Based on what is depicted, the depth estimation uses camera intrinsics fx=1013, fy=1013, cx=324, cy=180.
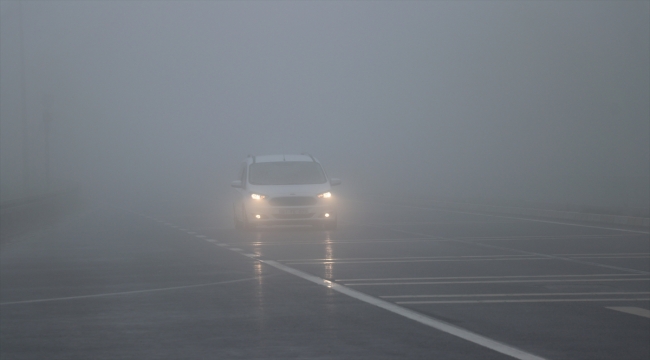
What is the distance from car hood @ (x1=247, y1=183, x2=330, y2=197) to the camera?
933 inches

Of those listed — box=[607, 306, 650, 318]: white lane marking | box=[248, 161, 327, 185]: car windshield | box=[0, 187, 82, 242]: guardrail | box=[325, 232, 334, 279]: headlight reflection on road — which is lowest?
box=[607, 306, 650, 318]: white lane marking

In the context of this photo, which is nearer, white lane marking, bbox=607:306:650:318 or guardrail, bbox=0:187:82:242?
white lane marking, bbox=607:306:650:318

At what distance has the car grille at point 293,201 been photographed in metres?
23.6

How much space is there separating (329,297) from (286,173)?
14328mm

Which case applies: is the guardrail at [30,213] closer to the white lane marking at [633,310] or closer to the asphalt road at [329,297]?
the asphalt road at [329,297]

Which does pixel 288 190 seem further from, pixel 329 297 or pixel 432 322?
pixel 432 322

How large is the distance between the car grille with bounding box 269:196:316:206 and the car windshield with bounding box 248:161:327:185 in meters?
0.96

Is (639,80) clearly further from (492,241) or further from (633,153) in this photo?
(492,241)

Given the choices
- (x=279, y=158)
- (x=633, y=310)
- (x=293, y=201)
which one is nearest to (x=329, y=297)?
(x=633, y=310)

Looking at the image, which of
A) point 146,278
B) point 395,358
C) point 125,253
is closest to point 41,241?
point 125,253

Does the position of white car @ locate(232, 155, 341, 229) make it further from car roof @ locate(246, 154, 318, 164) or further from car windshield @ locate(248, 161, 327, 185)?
car roof @ locate(246, 154, 318, 164)

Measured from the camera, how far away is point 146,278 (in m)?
13.4

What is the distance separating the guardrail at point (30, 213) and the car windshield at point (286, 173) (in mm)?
5894

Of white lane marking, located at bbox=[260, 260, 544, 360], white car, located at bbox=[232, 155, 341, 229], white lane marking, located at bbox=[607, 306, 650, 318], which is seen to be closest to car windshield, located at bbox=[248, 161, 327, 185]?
white car, located at bbox=[232, 155, 341, 229]
